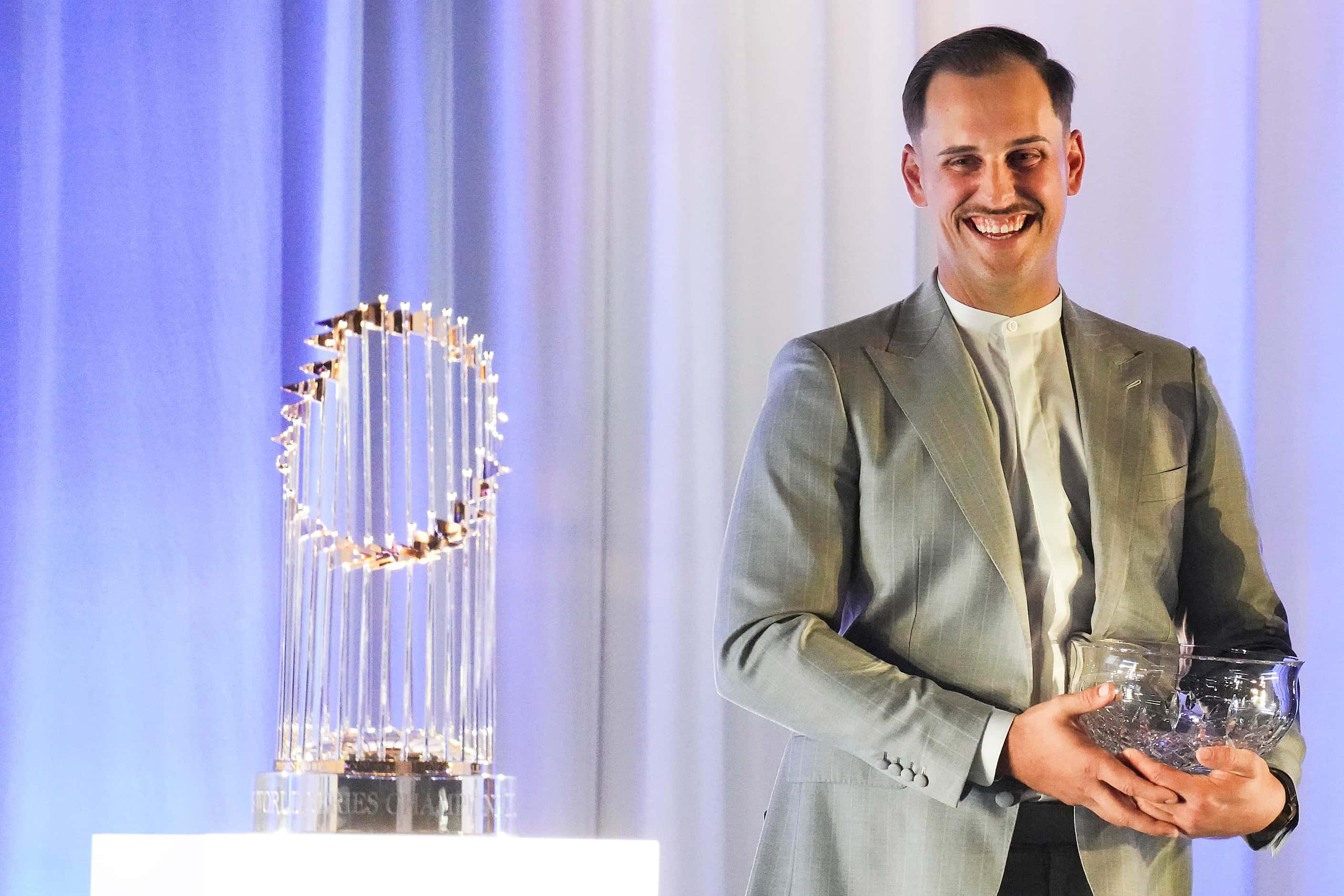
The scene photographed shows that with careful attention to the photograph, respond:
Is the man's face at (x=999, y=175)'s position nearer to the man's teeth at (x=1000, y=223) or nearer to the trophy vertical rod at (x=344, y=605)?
the man's teeth at (x=1000, y=223)

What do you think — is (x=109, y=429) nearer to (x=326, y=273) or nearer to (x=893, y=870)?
(x=326, y=273)

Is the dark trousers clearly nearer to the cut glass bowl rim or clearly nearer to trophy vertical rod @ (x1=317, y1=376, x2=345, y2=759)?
the cut glass bowl rim

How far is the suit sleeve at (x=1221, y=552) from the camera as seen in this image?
4.18ft

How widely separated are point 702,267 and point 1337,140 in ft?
2.98

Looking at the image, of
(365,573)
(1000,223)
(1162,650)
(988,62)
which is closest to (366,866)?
(365,573)

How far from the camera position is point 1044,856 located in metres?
1.18

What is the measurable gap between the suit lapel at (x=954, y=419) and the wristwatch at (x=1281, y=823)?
22 centimetres

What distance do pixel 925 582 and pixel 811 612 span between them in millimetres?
96

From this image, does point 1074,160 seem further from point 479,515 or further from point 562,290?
point 562,290

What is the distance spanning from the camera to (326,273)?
2002 mm

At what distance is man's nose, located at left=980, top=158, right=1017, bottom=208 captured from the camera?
51.1 inches

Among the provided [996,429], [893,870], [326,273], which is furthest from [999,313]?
[326,273]

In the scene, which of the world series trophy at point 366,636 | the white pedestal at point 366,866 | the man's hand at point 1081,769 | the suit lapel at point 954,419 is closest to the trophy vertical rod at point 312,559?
the world series trophy at point 366,636

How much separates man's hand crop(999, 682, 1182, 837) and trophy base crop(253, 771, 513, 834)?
1.48 feet
